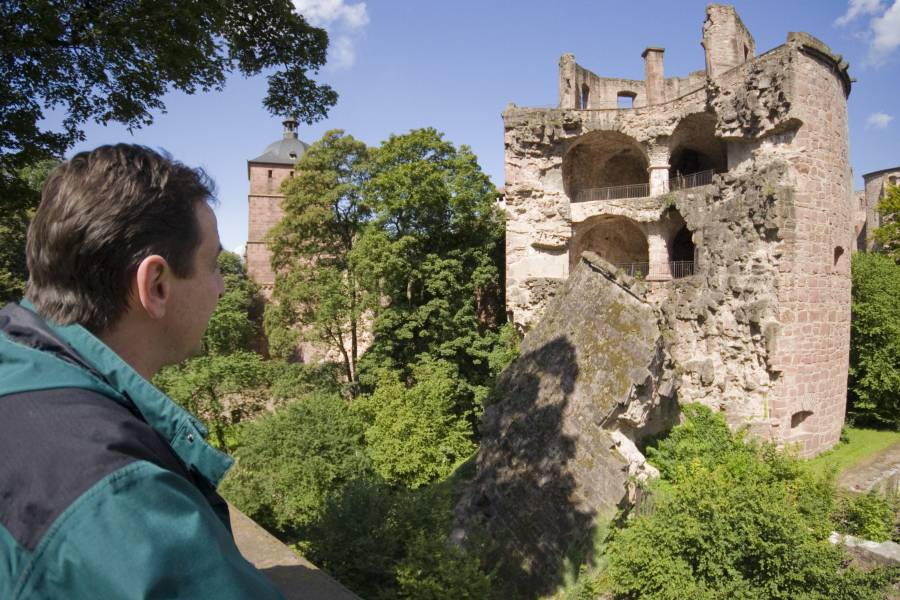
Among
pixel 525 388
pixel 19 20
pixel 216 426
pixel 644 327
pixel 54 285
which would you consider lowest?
pixel 216 426

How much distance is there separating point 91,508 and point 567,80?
23254 mm

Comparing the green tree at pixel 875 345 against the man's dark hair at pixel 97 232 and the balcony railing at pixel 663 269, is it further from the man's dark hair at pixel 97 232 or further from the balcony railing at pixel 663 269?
the man's dark hair at pixel 97 232

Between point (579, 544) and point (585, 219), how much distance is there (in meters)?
13.0

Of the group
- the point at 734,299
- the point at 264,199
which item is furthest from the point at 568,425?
the point at 264,199

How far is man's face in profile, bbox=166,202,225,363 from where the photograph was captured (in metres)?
1.43

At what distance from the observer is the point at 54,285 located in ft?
4.16

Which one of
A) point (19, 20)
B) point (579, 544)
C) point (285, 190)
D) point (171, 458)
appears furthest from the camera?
point (285, 190)

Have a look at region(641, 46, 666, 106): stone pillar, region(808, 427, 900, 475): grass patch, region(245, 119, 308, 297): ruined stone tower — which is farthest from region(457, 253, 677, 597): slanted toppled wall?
region(245, 119, 308, 297): ruined stone tower

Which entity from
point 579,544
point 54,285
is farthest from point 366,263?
point 54,285

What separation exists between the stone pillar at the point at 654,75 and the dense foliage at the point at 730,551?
17.1 metres

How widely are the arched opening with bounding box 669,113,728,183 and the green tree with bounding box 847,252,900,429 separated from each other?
6557 millimetres

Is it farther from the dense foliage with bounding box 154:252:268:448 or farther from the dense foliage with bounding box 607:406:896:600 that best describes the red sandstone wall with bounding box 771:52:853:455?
the dense foliage with bounding box 154:252:268:448

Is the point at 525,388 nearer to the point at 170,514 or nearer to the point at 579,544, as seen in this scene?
the point at 579,544

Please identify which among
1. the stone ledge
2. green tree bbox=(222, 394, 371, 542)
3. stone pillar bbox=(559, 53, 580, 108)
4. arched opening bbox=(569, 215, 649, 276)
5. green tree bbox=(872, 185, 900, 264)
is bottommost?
green tree bbox=(222, 394, 371, 542)
